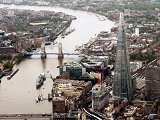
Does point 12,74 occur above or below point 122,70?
below

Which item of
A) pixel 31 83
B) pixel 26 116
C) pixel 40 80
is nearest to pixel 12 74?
pixel 31 83

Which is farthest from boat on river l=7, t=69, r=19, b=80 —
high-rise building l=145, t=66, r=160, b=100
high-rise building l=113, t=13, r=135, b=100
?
high-rise building l=145, t=66, r=160, b=100

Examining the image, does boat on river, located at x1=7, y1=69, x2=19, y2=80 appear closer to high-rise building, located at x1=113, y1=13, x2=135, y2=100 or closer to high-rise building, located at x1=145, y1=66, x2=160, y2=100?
high-rise building, located at x1=113, y1=13, x2=135, y2=100

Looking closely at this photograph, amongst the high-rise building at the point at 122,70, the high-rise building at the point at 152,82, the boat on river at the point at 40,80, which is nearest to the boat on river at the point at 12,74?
the boat on river at the point at 40,80

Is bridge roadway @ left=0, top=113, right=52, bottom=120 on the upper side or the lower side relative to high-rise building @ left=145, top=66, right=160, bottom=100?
lower

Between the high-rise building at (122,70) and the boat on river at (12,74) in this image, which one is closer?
the high-rise building at (122,70)

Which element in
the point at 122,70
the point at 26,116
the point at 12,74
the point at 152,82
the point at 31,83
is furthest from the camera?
the point at 12,74

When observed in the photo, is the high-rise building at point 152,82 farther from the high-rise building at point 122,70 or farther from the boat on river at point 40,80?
the boat on river at point 40,80

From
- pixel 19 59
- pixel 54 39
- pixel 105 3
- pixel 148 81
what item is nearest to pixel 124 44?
pixel 148 81

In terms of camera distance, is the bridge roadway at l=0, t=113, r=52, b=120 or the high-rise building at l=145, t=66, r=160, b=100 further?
the high-rise building at l=145, t=66, r=160, b=100

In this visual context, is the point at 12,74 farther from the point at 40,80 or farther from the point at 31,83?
the point at 40,80

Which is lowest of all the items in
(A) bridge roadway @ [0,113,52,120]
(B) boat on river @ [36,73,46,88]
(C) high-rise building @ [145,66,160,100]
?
(A) bridge roadway @ [0,113,52,120]
